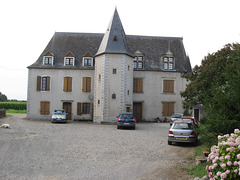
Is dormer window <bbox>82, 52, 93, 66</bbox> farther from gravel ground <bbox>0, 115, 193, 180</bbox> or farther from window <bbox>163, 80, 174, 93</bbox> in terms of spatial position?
gravel ground <bbox>0, 115, 193, 180</bbox>

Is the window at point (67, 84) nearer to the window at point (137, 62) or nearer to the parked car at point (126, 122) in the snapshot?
the window at point (137, 62)

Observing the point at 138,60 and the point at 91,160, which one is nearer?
the point at 91,160

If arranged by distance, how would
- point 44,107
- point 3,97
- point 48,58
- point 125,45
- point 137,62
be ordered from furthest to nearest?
point 3,97
point 137,62
point 48,58
point 44,107
point 125,45

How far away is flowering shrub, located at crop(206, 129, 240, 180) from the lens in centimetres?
543

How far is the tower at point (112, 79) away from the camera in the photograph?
90.9 feet

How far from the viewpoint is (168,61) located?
32969mm

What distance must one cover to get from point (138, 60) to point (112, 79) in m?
6.30

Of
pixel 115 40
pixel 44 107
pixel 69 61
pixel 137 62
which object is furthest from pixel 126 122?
pixel 69 61

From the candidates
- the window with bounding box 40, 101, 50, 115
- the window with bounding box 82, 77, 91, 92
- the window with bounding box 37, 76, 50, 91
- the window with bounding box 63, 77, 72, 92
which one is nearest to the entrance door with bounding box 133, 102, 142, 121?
the window with bounding box 82, 77, 91, 92

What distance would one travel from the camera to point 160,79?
32406 mm

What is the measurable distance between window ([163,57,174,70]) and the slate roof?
555 millimetres

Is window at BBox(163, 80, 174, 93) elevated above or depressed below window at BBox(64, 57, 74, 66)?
below

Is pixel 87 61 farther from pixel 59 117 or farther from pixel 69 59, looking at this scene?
pixel 59 117

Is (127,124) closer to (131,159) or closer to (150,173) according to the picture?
(131,159)
